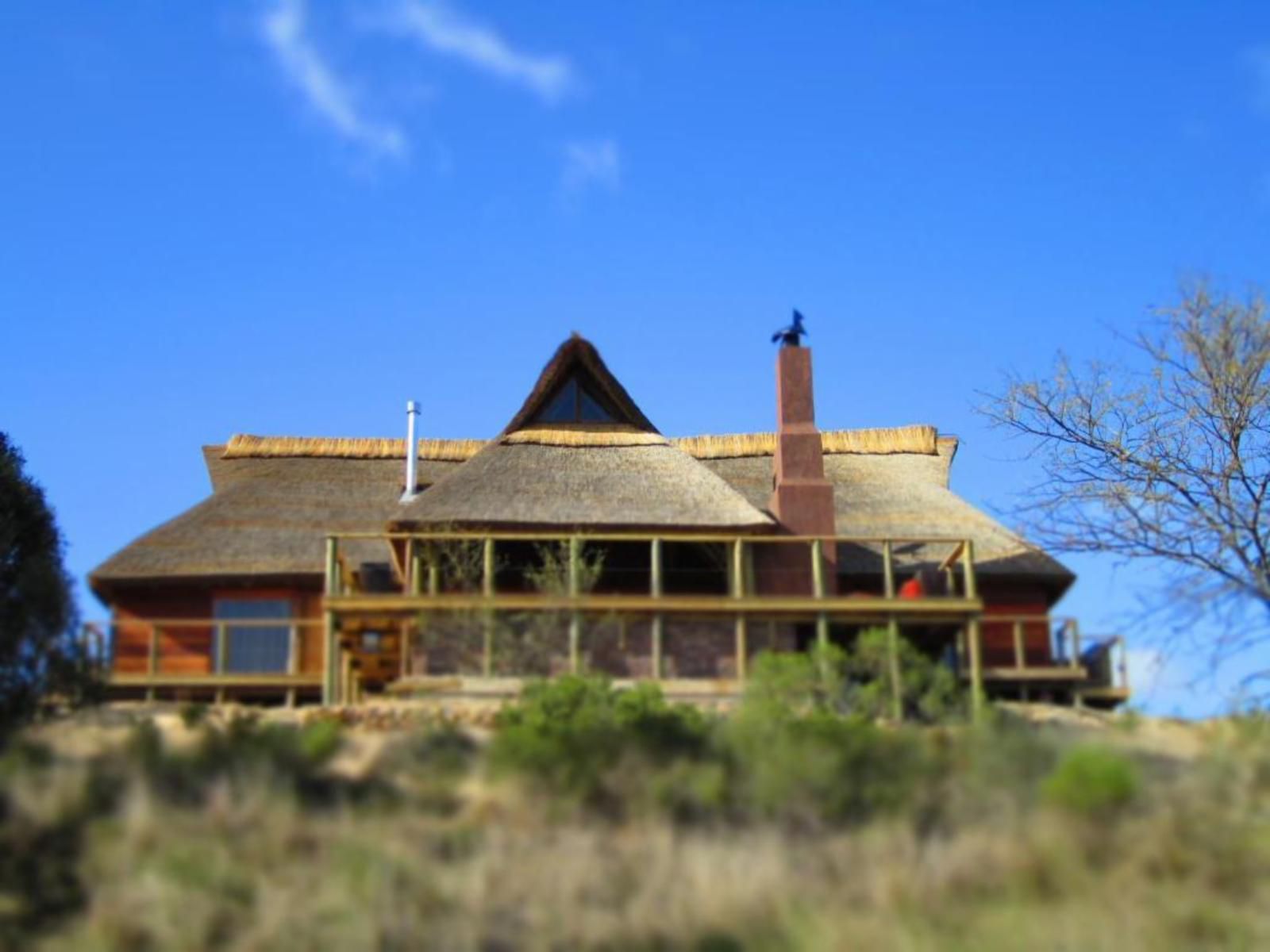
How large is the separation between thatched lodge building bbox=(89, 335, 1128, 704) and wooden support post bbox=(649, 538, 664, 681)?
42mm

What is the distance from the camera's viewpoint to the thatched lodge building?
28484mm

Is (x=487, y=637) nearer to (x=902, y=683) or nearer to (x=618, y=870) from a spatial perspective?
(x=902, y=683)

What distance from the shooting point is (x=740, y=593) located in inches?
1147

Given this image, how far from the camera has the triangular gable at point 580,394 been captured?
34250mm

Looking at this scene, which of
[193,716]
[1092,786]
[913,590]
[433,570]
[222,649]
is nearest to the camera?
[1092,786]

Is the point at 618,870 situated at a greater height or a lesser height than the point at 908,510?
lesser

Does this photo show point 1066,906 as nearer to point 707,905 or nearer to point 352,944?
point 707,905

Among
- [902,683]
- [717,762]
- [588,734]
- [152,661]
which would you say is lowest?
[717,762]

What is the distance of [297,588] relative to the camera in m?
31.5

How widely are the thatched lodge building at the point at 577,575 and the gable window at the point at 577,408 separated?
0.04 metres

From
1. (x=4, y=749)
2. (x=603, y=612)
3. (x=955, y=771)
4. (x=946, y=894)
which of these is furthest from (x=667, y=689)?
(x=4, y=749)

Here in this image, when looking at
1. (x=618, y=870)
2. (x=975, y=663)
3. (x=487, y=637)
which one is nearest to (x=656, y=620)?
(x=487, y=637)

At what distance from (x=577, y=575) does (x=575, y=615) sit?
2.33ft

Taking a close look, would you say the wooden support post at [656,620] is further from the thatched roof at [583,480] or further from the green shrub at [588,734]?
the thatched roof at [583,480]
